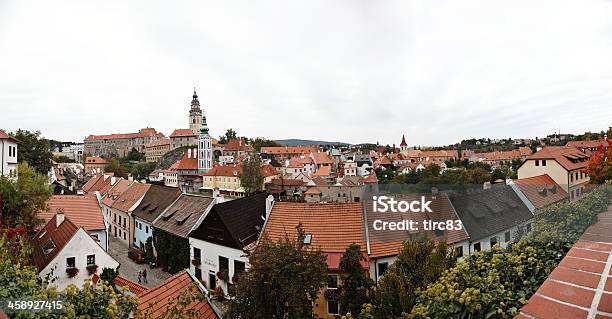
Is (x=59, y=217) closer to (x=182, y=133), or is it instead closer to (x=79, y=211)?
(x=79, y=211)

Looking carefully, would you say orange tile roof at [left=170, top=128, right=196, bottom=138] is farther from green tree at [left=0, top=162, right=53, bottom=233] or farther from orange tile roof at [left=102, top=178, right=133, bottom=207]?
green tree at [left=0, top=162, right=53, bottom=233]

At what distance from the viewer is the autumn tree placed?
18528mm

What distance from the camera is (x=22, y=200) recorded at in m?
14.2

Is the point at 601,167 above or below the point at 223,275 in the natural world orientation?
above

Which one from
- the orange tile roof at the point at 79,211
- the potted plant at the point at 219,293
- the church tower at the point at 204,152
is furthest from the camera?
the church tower at the point at 204,152

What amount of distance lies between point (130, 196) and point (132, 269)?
8954 mm

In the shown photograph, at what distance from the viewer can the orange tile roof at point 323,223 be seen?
46.0ft

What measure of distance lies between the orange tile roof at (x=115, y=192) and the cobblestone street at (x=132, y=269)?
546cm

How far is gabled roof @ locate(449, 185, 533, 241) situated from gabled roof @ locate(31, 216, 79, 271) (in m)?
13.5

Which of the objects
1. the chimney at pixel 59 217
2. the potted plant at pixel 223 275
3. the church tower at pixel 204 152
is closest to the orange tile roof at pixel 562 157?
the potted plant at pixel 223 275

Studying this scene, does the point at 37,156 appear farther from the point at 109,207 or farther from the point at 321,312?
the point at 321,312

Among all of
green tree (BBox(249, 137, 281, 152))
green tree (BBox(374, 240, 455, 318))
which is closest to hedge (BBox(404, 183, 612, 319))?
green tree (BBox(374, 240, 455, 318))

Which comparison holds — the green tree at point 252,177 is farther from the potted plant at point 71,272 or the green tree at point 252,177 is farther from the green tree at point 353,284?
the green tree at point 353,284

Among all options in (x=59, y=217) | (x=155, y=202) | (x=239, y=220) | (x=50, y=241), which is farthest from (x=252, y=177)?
(x=50, y=241)
